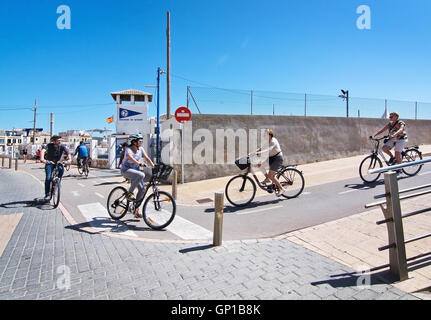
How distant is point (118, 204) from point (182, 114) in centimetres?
503

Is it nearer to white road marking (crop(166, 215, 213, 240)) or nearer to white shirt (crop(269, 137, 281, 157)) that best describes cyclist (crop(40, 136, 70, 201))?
white road marking (crop(166, 215, 213, 240))

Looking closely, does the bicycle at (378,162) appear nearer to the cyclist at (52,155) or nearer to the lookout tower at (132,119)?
the cyclist at (52,155)

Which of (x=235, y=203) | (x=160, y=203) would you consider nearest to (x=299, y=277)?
(x=160, y=203)

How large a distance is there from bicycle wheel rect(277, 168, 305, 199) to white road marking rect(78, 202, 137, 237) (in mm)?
4024

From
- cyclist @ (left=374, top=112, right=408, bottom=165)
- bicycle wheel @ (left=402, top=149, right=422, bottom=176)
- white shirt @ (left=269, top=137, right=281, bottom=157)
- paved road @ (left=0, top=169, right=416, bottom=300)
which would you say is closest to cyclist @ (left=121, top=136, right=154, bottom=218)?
paved road @ (left=0, top=169, right=416, bottom=300)

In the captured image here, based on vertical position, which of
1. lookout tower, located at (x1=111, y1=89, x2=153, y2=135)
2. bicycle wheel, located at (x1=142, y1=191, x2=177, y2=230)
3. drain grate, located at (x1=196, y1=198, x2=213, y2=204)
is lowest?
drain grate, located at (x1=196, y1=198, x2=213, y2=204)

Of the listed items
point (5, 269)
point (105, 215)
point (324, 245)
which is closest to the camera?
point (5, 269)

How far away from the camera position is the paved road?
2646 millimetres

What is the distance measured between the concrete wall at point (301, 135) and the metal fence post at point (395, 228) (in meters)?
7.84

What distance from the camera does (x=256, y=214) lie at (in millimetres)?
5656

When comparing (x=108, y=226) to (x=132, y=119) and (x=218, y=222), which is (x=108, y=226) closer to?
(x=218, y=222)
